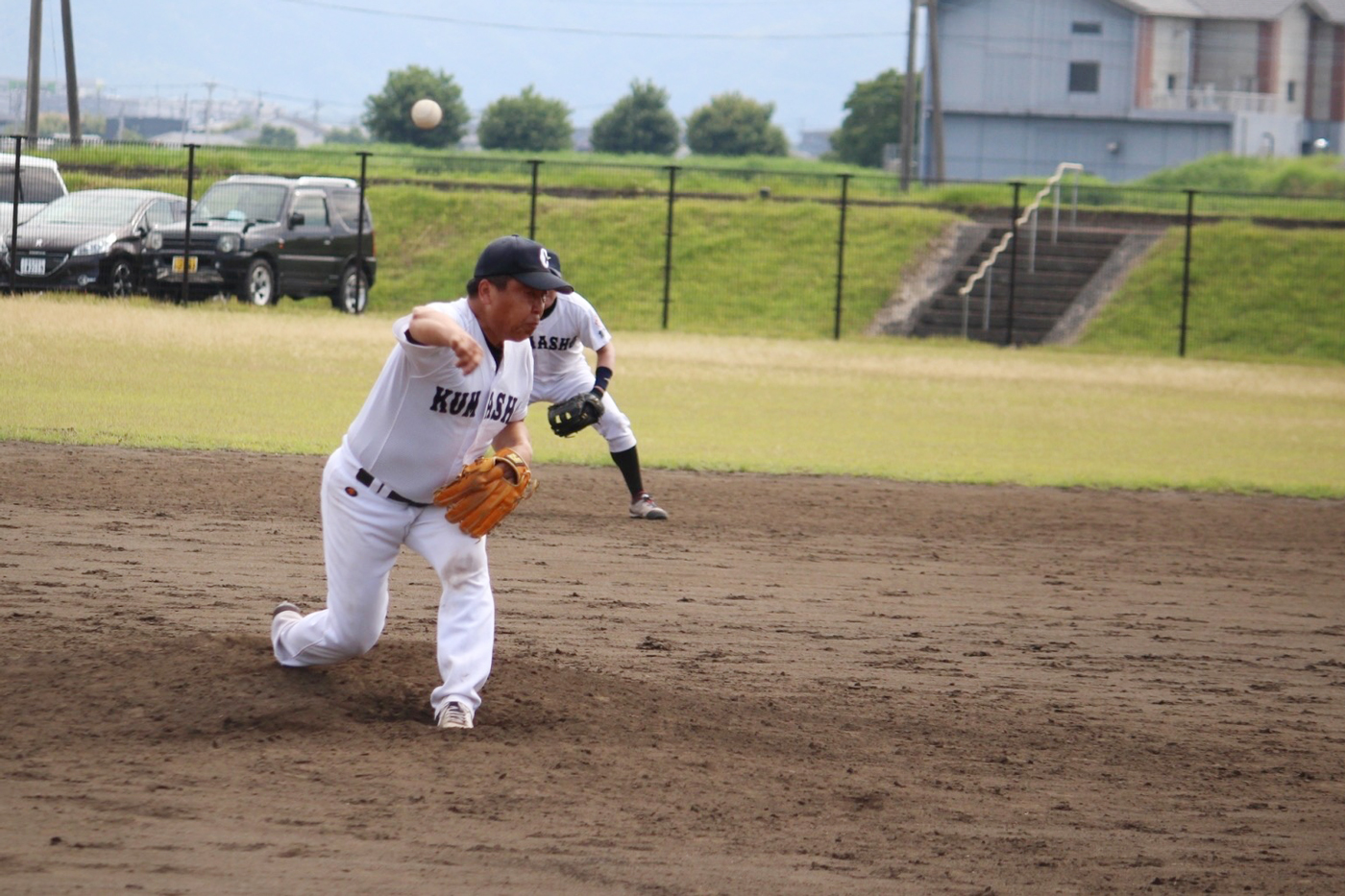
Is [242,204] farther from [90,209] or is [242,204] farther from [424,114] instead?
[424,114]

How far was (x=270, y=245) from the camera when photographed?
23469mm

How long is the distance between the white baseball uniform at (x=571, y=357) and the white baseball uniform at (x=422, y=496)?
452cm

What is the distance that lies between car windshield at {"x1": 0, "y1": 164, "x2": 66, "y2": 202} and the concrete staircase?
1559 centimetres

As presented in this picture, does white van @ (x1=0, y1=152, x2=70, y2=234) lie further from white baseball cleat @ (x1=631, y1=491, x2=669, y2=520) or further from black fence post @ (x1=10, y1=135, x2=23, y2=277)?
white baseball cleat @ (x1=631, y1=491, x2=669, y2=520)

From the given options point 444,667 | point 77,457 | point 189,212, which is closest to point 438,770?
point 444,667

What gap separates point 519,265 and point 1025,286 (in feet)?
83.5

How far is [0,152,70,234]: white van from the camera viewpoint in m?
24.6

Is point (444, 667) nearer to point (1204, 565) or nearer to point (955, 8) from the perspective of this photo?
point (1204, 565)

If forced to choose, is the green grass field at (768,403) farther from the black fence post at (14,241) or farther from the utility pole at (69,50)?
the utility pole at (69,50)

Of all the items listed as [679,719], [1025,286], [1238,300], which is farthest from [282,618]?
[1238,300]

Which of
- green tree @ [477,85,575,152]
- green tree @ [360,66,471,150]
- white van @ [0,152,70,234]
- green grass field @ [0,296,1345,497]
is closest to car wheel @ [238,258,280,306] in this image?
green grass field @ [0,296,1345,497]

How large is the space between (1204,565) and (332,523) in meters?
6.19

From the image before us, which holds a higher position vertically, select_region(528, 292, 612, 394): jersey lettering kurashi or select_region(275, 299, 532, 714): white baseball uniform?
select_region(528, 292, 612, 394): jersey lettering kurashi

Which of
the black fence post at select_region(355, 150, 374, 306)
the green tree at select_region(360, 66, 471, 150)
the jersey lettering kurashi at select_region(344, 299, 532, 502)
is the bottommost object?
the jersey lettering kurashi at select_region(344, 299, 532, 502)
